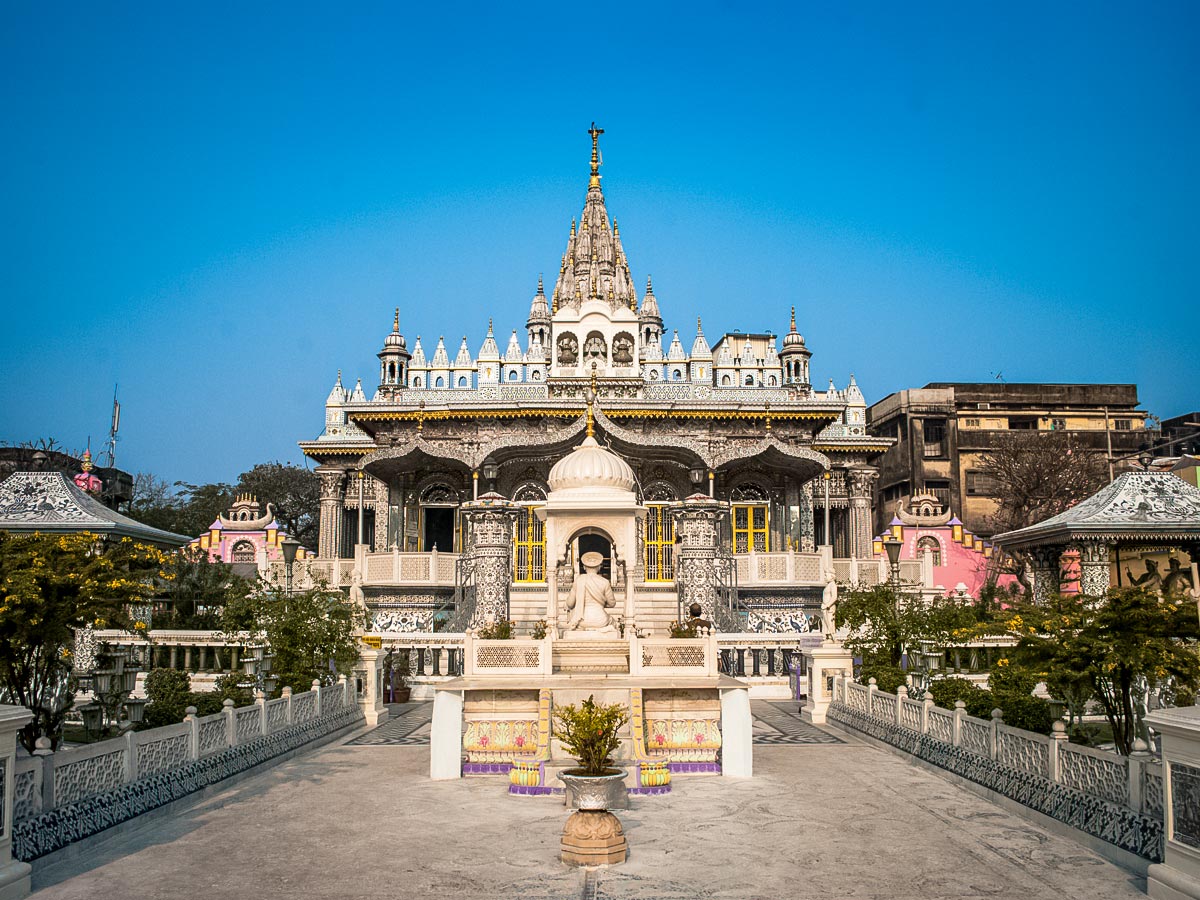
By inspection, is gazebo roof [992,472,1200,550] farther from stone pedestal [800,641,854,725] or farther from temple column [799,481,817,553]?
temple column [799,481,817,553]

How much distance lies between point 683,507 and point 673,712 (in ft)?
39.9

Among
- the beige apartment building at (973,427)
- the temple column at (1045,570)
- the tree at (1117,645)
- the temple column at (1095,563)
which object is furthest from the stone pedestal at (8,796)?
the beige apartment building at (973,427)

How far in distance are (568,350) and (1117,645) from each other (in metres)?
25.4

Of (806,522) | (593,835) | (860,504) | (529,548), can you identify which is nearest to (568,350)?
(529,548)

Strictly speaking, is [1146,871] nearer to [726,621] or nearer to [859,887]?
[859,887]

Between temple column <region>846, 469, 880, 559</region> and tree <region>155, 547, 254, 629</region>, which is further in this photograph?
temple column <region>846, 469, 880, 559</region>

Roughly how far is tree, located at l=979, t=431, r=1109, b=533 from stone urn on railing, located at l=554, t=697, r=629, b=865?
31.6 m

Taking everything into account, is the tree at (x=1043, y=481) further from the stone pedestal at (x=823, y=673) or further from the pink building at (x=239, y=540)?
the pink building at (x=239, y=540)

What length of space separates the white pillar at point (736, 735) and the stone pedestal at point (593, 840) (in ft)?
12.9

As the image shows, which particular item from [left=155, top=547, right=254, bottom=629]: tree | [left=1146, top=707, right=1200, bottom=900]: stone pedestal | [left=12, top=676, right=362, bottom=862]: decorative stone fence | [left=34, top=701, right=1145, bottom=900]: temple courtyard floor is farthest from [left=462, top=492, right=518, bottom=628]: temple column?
[left=1146, top=707, right=1200, bottom=900]: stone pedestal

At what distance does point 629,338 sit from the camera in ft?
108

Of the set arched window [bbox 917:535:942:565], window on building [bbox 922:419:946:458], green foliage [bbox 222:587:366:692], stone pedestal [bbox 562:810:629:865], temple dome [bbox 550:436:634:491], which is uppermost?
window on building [bbox 922:419:946:458]

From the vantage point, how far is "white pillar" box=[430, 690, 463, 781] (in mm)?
11359

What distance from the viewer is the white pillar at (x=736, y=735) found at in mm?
11469
